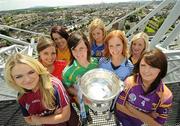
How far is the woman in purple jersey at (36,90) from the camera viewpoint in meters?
1.69

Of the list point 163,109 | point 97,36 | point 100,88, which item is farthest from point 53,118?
point 97,36

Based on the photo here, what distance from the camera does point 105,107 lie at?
5.10 ft

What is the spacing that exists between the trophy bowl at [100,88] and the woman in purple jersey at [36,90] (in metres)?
0.24

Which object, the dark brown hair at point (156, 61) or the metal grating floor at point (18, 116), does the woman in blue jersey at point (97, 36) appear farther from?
the dark brown hair at point (156, 61)

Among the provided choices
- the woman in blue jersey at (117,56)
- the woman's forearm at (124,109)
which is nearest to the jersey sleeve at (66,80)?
the woman in blue jersey at (117,56)

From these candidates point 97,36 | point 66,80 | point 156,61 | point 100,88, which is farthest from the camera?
point 97,36

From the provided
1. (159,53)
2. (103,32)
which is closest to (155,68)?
(159,53)

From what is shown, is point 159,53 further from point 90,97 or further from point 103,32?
point 103,32

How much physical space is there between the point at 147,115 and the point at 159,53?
13.9 inches

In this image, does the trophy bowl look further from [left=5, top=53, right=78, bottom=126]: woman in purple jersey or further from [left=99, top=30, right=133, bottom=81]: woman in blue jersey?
[left=99, top=30, right=133, bottom=81]: woman in blue jersey

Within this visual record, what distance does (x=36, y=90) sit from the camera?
70.0 inches

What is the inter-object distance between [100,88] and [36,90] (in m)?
0.42

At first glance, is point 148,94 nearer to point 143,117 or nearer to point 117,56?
point 143,117

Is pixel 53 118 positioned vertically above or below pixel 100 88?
below
